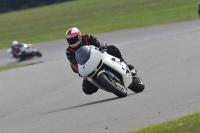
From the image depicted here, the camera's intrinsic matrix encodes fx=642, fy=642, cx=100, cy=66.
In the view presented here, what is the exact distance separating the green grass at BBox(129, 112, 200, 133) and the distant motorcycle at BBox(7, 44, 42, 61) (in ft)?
58.5

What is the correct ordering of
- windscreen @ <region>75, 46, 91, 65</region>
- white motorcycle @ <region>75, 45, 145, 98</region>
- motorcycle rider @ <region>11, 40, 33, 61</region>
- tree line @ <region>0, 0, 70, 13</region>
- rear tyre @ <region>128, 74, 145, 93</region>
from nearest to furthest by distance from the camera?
1. white motorcycle @ <region>75, 45, 145, 98</region>
2. windscreen @ <region>75, 46, 91, 65</region>
3. rear tyre @ <region>128, 74, 145, 93</region>
4. motorcycle rider @ <region>11, 40, 33, 61</region>
5. tree line @ <region>0, 0, 70, 13</region>

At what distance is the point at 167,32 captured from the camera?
24.5 m

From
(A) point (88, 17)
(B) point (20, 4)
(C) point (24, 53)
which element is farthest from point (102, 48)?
(B) point (20, 4)

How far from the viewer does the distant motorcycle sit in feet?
79.1

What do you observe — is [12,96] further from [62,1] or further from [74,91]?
[62,1]

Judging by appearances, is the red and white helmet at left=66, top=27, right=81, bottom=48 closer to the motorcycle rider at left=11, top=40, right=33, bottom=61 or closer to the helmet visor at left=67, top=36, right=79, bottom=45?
the helmet visor at left=67, top=36, right=79, bottom=45

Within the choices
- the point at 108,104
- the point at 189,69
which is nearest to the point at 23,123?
the point at 108,104

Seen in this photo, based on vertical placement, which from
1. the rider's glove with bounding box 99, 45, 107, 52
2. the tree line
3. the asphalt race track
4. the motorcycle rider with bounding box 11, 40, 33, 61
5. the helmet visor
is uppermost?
the helmet visor

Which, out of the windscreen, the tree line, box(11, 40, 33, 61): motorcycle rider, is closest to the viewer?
the windscreen

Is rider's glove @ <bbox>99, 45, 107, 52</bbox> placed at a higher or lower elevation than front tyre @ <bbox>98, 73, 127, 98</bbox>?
higher

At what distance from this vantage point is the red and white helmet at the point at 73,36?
9930 mm

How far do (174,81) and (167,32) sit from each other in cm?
1387

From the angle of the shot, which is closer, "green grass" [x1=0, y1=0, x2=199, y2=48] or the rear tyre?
the rear tyre

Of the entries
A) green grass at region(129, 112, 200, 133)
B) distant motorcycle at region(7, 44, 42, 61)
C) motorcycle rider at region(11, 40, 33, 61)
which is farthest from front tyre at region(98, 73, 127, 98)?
motorcycle rider at region(11, 40, 33, 61)
